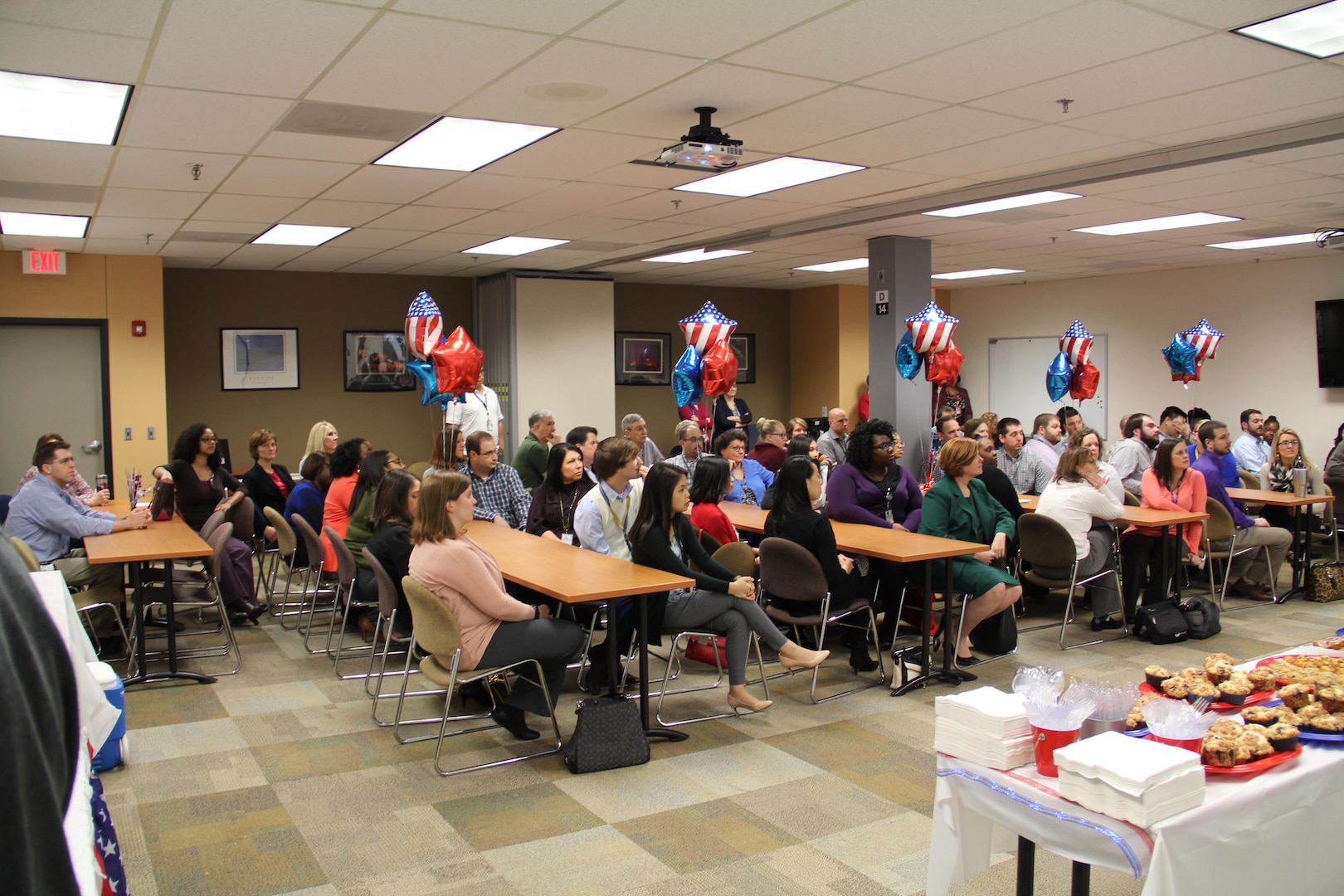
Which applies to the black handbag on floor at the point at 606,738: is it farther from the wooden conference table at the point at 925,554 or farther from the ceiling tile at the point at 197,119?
the ceiling tile at the point at 197,119

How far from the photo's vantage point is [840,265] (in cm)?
1148

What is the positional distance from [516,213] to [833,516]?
352 centimetres

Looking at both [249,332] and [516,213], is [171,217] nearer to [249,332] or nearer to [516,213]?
[516,213]

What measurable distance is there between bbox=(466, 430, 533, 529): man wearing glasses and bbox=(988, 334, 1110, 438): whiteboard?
9.25 metres

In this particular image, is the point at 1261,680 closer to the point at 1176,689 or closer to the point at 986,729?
the point at 1176,689

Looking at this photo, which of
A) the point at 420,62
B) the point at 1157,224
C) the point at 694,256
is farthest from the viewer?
the point at 694,256

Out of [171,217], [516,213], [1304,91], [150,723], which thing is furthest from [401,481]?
[1304,91]

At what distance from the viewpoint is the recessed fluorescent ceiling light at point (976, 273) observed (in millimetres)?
12062

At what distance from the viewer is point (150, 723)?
465 centimetres

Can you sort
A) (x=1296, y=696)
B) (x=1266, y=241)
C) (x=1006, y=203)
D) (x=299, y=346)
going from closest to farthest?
(x=1296, y=696)
(x=1006, y=203)
(x=1266, y=241)
(x=299, y=346)

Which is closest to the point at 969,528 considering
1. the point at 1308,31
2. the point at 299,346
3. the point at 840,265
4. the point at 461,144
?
the point at 1308,31

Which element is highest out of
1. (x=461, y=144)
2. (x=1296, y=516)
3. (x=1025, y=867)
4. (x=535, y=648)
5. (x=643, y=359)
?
(x=461, y=144)

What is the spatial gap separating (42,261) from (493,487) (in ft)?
18.3

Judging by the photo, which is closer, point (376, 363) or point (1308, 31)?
point (1308, 31)
